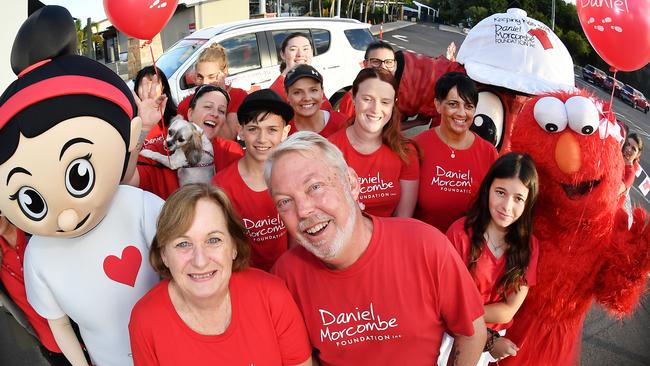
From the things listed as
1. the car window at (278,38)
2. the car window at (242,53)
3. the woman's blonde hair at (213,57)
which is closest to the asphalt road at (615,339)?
the woman's blonde hair at (213,57)

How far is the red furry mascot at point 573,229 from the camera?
217cm

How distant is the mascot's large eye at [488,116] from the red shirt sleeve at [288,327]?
1781 millimetres

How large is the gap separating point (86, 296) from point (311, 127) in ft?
5.46

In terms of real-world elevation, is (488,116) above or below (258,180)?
above

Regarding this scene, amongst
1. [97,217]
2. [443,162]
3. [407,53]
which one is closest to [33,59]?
[97,217]

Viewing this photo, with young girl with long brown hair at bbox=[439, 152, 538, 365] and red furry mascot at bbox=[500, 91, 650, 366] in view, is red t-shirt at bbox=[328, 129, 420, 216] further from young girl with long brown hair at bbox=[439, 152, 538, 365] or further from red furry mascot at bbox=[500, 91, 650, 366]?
red furry mascot at bbox=[500, 91, 650, 366]

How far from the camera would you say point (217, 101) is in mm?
2828

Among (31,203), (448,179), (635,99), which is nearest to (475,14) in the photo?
(635,99)

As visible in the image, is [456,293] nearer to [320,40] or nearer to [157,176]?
[157,176]

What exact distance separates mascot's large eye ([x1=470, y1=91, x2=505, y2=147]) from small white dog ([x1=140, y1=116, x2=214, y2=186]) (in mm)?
1594

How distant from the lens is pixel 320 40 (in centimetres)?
823

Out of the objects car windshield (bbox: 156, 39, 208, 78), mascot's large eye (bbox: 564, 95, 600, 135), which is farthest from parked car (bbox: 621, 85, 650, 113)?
mascot's large eye (bbox: 564, 95, 600, 135)

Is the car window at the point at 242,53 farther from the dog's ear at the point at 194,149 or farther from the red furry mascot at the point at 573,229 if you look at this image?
the red furry mascot at the point at 573,229

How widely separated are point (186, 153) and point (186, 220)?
84 centimetres
